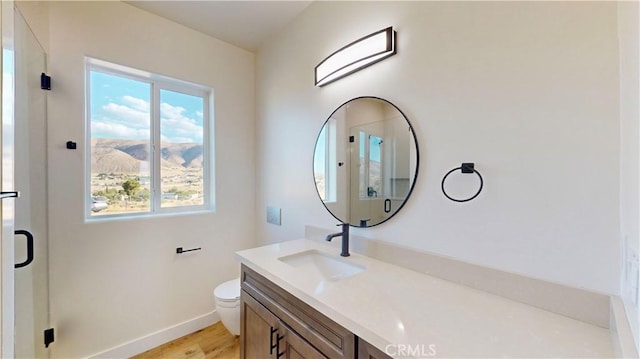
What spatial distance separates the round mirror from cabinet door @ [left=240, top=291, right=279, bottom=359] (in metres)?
0.69

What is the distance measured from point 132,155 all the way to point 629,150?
2658mm

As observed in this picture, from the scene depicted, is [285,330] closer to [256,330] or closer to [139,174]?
[256,330]

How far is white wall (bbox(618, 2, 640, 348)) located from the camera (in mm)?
587

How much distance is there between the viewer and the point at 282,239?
2170 millimetres

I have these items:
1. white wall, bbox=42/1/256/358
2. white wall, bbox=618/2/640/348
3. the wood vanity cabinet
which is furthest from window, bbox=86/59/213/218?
white wall, bbox=618/2/640/348

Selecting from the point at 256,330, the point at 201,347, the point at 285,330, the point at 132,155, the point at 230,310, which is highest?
the point at 132,155

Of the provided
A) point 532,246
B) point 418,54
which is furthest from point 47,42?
point 532,246

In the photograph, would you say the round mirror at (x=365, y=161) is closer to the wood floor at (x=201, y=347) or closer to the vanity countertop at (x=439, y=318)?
the vanity countertop at (x=439, y=318)

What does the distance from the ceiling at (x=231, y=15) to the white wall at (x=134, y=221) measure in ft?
0.32

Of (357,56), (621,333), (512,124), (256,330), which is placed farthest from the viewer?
(357,56)

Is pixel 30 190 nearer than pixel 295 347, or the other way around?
pixel 295 347

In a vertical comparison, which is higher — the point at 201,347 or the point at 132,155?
the point at 132,155

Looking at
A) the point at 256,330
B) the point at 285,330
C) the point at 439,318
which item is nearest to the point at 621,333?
the point at 439,318

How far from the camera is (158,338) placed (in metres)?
2.00
